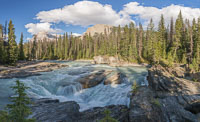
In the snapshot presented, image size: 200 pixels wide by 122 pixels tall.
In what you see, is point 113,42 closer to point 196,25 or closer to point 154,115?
point 196,25

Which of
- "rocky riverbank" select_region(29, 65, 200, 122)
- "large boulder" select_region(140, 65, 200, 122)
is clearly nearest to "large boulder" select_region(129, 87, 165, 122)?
"rocky riverbank" select_region(29, 65, 200, 122)

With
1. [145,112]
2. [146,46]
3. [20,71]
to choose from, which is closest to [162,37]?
[146,46]

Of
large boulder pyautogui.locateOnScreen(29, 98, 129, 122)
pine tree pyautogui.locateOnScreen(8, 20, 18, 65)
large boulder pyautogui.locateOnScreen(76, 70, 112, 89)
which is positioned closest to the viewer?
large boulder pyautogui.locateOnScreen(29, 98, 129, 122)

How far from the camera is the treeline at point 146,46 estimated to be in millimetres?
41375

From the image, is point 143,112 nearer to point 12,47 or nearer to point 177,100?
point 177,100

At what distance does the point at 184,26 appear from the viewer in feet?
163

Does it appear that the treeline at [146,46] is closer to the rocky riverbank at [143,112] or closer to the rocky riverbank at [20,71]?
the rocky riverbank at [143,112]

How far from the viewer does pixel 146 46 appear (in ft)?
201

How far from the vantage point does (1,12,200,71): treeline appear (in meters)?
41.4

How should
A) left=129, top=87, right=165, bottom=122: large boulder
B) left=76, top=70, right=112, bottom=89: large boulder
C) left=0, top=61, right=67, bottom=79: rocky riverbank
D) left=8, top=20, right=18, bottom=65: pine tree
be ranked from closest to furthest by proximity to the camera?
left=129, top=87, right=165, bottom=122: large boulder < left=76, top=70, right=112, bottom=89: large boulder < left=0, top=61, right=67, bottom=79: rocky riverbank < left=8, top=20, right=18, bottom=65: pine tree

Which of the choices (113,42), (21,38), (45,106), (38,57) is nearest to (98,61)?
(113,42)

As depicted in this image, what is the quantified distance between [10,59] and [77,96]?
32.2 metres

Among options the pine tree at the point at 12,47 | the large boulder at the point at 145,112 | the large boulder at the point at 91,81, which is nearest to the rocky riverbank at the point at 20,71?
the pine tree at the point at 12,47

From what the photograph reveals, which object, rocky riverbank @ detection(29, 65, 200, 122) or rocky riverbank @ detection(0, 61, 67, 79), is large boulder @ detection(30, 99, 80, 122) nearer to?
rocky riverbank @ detection(29, 65, 200, 122)
